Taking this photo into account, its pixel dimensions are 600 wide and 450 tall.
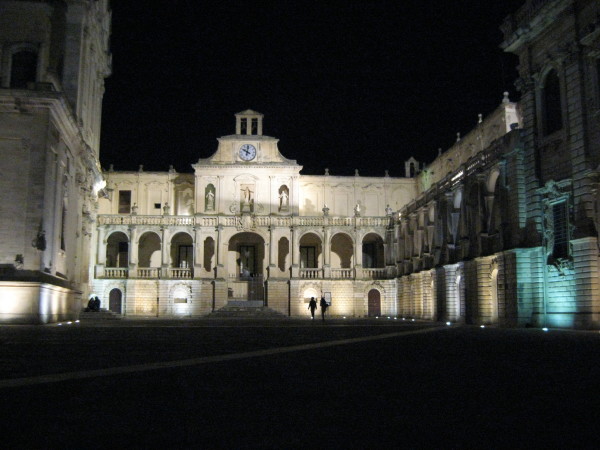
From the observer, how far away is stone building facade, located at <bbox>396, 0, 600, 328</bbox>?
84.5 feet

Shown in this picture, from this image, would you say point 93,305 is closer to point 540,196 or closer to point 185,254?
point 185,254

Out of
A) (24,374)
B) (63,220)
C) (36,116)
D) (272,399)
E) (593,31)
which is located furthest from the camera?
(63,220)

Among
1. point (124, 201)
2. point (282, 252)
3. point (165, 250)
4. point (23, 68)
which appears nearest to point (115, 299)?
point (165, 250)

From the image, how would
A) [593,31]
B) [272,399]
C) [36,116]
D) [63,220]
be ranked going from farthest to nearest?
[63,220] → [36,116] → [593,31] → [272,399]

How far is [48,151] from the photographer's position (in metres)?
29.6

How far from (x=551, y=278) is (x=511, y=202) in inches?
184

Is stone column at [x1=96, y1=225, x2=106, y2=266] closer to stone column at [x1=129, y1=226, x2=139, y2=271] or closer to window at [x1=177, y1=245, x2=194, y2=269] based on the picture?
stone column at [x1=129, y1=226, x2=139, y2=271]

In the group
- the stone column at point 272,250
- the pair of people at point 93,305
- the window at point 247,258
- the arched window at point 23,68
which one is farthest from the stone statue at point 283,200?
the arched window at point 23,68

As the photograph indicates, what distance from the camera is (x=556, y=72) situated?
2895 cm

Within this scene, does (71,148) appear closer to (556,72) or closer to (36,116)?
(36,116)

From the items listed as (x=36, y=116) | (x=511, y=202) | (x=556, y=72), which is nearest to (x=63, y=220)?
(x=36, y=116)

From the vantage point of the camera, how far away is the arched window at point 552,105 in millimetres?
28953

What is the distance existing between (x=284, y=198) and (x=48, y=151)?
32.7 m

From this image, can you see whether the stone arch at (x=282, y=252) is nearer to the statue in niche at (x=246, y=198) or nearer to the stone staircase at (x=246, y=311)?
the statue in niche at (x=246, y=198)
